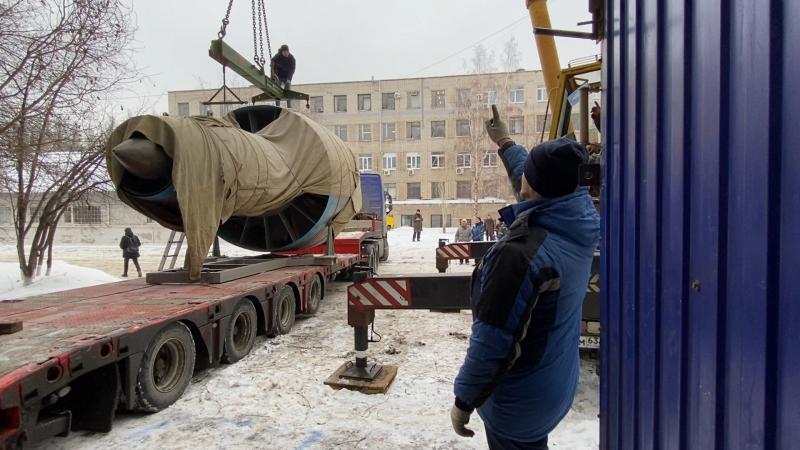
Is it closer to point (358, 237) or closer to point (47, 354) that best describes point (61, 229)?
point (358, 237)

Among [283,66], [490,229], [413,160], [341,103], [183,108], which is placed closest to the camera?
[283,66]

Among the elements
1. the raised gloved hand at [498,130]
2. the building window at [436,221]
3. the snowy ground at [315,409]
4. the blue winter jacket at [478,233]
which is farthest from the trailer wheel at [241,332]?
the building window at [436,221]

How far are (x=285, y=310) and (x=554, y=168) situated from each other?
5303 millimetres

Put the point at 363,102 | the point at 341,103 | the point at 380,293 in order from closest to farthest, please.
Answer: the point at 380,293
the point at 363,102
the point at 341,103

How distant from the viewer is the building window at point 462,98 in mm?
34094

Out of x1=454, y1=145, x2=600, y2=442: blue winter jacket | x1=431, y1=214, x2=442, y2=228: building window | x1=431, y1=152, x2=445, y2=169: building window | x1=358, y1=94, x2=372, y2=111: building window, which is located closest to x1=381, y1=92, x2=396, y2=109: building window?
x1=358, y1=94, x2=372, y2=111: building window

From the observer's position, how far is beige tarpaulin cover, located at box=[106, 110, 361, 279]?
4.78 metres

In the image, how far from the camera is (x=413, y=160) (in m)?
37.4

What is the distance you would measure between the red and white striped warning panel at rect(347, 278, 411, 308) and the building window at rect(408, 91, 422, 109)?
112 feet

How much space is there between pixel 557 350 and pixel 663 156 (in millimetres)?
866

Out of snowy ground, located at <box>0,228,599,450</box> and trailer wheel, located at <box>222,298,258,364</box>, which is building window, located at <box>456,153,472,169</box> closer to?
snowy ground, located at <box>0,228,599,450</box>

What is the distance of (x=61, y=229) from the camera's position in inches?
1170

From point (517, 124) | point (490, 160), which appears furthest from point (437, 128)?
point (517, 124)

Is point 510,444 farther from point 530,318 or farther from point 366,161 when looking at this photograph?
point 366,161
